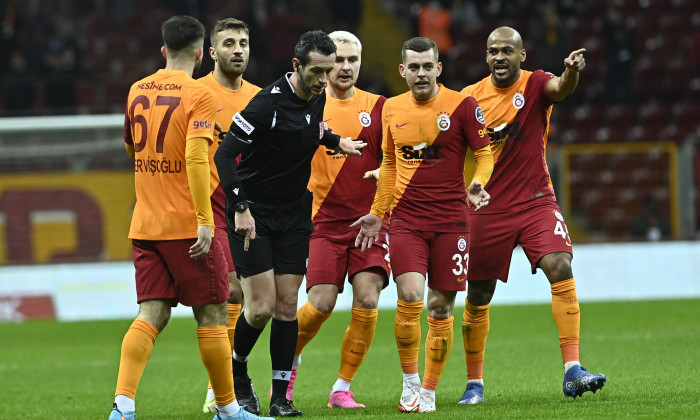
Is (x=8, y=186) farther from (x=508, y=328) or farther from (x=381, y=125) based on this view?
(x=381, y=125)

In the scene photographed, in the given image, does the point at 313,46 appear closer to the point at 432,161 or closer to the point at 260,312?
the point at 432,161

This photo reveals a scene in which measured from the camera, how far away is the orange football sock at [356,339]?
7.42 meters

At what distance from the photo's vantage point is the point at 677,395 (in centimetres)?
667

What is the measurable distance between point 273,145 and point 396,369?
374 centimetres

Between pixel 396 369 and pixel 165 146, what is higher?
pixel 165 146

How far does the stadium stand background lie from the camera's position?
15984mm

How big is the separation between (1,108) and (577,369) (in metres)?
15.2

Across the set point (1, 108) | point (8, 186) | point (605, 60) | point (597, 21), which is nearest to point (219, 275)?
point (8, 186)

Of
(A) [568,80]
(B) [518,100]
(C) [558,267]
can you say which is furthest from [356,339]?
(A) [568,80]

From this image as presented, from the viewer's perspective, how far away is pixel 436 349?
6.97 meters

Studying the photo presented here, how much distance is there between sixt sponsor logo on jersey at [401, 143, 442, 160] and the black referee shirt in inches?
23.5

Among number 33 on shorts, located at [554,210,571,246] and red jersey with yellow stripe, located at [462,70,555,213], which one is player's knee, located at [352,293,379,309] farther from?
number 33 on shorts, located at [554,210,571,246]

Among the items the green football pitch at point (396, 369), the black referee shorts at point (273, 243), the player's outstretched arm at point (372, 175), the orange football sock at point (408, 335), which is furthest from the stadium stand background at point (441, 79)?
the black referee shorts at point (273, 243)

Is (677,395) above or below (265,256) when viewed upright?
below
